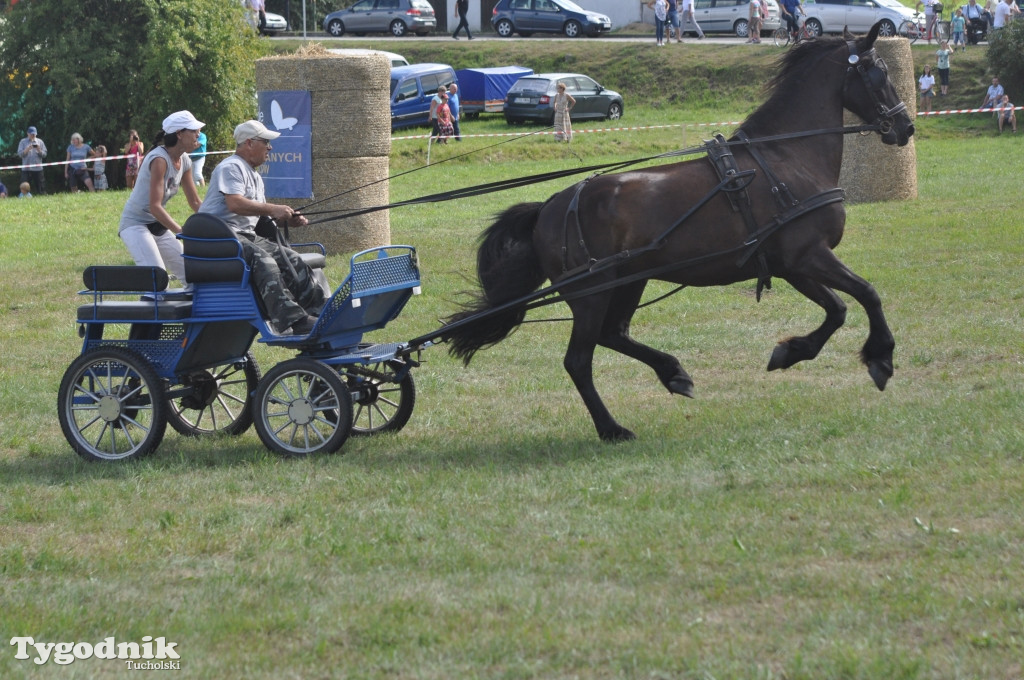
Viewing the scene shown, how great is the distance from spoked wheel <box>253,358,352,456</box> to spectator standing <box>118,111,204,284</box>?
42.9 inches

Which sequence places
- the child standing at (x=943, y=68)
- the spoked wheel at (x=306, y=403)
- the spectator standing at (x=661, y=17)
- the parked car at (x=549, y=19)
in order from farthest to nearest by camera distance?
the parked car at (x=549, y=19) < the spectator standing at (x=661, y=17) < the child standing at (x=943, y=68) < the spoked wheel at (x=306, y=403)

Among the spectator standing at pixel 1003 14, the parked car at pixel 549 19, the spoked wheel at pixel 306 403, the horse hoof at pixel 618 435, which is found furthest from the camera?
the parked car at pixel 549 19

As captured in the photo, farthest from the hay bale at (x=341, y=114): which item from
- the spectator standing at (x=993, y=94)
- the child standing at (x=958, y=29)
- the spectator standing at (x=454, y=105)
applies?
the child standing at (x=958, y=29)

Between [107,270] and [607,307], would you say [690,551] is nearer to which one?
[607,307]

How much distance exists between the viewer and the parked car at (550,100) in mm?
35562

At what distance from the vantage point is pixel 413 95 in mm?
37125

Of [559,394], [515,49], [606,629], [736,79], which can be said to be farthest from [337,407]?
[515,49]

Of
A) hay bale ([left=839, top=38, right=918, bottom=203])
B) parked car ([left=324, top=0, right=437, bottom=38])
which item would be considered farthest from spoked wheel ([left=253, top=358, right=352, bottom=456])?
parked car ([left=324, top=0, right=437, bottom=38])

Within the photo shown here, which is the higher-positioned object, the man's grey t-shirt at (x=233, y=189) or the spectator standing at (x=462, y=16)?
the spectator standing at (x=462, y=16)

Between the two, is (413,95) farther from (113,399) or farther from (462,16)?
(113,399)

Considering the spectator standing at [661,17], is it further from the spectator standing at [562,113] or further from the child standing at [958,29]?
the spectator standing at [562,113]

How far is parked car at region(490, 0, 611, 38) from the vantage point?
47625mm

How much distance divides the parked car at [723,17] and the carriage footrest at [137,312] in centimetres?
3877

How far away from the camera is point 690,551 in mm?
5605
